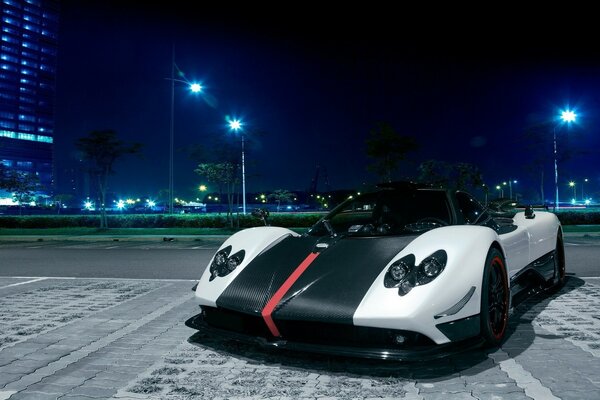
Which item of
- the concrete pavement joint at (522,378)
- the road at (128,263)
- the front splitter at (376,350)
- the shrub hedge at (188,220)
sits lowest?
the concrete pavement joint at (522,378)

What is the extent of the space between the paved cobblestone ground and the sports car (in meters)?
0.23

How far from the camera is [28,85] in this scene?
543 ft

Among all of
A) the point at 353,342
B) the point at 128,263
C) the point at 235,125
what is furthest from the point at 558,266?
the point at 235,125

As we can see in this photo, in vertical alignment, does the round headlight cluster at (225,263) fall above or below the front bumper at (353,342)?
above

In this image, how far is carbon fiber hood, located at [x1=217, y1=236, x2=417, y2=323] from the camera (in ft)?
11.7

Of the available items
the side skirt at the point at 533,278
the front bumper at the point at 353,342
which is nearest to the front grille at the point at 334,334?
the front bumper at the point at 353,342

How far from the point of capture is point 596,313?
559 cm

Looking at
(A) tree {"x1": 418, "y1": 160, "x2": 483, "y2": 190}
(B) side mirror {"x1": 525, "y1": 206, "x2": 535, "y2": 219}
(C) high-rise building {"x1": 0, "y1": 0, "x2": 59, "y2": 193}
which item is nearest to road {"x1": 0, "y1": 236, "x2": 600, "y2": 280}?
(B) side mirror {"x1": 525, "y1": 206, "x2": 535, "y2": 219}

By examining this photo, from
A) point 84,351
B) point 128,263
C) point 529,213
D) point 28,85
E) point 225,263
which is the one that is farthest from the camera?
point 28,85

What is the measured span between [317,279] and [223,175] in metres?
26.5

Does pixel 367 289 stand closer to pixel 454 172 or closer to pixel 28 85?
pixel 454 172

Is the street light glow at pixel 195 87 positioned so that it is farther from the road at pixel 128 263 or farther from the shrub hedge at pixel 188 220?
the road at pixel 128 263

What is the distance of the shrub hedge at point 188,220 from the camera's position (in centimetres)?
2794

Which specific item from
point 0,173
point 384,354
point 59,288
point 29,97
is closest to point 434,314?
point 384,354
